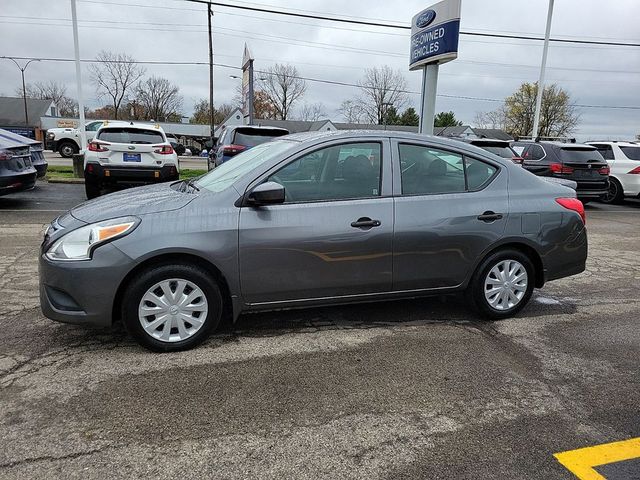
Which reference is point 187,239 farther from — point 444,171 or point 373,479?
point 444,171

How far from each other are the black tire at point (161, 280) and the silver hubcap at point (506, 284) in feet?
7.79

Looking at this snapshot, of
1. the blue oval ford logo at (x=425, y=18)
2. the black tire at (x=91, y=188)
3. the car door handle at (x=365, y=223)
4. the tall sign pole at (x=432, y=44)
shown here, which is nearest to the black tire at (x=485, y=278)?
the car door handle at (x=365, y=223)

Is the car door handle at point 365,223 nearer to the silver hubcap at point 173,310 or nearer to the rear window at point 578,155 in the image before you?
the silver hubcap at point 173,310

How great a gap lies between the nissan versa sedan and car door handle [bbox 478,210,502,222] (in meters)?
0.01

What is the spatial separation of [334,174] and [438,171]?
0.94 meters

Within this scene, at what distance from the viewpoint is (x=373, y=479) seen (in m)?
2.33

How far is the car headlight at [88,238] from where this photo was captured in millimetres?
3324

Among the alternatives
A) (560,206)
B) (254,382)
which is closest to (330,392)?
(254,382)

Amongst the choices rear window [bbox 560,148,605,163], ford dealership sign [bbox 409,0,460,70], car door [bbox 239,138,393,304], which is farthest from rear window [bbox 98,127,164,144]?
rear window [bbox 560,148,605,163]

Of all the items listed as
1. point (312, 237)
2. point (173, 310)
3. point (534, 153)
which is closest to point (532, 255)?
point (312, 237)

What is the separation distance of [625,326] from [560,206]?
4.04ft

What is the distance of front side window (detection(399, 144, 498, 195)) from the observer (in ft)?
13.3

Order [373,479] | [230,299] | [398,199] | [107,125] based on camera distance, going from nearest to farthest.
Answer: [373,479], [230,299], [398,199], [107,125]

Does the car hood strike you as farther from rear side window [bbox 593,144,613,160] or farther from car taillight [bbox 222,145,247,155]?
rear side window [bbox 593,144,613,160]
